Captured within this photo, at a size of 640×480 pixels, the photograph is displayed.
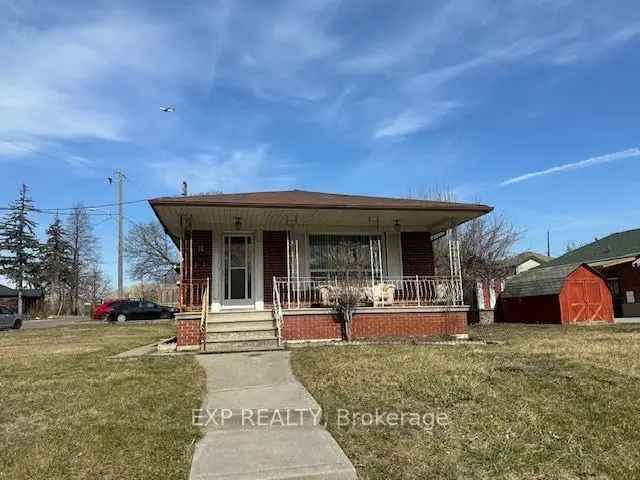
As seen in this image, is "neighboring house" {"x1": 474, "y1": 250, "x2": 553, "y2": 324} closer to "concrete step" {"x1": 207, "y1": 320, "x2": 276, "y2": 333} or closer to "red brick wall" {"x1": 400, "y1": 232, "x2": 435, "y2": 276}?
"red brick wall" {"x1": 400, "y1": 232, "x2": 435, "y2": 276}

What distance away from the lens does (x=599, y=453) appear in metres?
3.98

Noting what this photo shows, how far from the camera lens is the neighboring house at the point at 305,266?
11.1m

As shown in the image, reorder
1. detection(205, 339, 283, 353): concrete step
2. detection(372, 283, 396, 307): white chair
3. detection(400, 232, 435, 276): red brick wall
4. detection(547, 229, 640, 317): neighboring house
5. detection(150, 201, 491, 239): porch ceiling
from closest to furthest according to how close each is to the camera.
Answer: detection(205, 339, 283, 353): concrete step
detection(150, 201, 491, 239): porch ceiling
detection(372, 283, 396, 307): white chair
detection(400, 232, 435, 276): red brick wall
detection(547, 229, 640, 317): neighboring house

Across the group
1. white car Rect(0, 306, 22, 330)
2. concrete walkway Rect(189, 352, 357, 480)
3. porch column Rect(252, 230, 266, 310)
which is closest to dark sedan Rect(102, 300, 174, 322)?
white car Rect(0, 306, 22, 330)

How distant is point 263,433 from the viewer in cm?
478

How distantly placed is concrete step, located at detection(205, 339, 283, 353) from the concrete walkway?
2.20 meters

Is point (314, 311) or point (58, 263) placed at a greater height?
point (58, 263)

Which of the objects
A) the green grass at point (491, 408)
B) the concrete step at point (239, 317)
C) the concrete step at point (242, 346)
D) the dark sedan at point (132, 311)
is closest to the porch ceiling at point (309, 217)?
the concrete step at point (239, 317)

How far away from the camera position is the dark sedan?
29625mm

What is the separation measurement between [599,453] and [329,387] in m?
3.09

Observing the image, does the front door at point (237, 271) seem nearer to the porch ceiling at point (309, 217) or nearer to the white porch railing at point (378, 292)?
the porch ceiling at point (309, 217)

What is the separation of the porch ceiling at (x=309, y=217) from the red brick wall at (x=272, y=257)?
26 cm

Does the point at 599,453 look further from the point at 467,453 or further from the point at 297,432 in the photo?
the point at 297,432

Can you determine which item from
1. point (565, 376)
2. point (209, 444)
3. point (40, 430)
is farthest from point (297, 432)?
point (565, 376)
